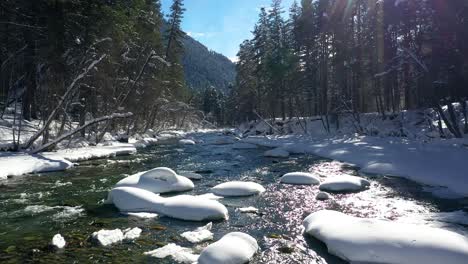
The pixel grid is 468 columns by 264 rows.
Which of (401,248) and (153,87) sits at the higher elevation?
(153,87)

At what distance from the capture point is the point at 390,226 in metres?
7.20

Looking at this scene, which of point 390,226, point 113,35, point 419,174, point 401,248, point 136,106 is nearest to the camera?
point 401,248

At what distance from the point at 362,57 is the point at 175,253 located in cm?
3296

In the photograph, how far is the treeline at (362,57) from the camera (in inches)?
772

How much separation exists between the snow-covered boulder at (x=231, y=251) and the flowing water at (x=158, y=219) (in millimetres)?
233

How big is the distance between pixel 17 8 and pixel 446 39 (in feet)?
76.7

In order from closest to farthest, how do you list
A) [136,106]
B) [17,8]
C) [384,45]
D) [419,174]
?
[419,174] < [17,8] < [384,45] < [136,106]

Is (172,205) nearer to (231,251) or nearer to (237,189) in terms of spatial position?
(237,189)

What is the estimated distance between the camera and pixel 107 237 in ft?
25.5

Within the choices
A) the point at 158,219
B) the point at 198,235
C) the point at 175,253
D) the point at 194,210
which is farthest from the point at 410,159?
the point at 175,253

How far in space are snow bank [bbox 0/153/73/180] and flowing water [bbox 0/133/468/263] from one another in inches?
30.7

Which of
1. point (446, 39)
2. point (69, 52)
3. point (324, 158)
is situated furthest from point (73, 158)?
point (446, 39)

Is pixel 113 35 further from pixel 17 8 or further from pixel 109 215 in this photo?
pixel 109 215

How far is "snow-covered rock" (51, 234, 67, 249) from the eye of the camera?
732 cm
